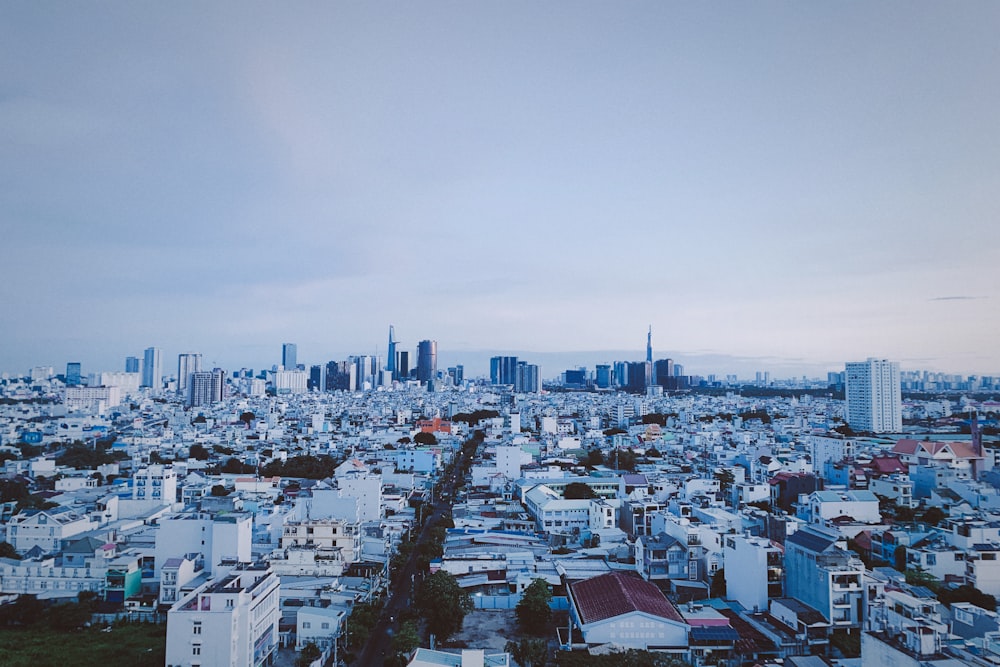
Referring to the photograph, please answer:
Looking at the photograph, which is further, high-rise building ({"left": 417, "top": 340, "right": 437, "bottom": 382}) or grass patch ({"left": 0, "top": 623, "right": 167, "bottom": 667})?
high-rise building ({"left": 417, "top": 340, "right": 437, "bottom": 382})

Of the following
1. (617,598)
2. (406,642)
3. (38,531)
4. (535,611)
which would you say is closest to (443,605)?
(406,642)

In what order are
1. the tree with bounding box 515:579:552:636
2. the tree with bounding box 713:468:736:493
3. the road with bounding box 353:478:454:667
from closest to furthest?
the road with bounding box 353:478:454:667
the tree with bounding box 515:579:552:636
the tree with bounding box 713:468:736:493

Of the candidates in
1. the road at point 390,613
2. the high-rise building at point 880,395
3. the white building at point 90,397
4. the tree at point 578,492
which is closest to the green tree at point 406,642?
the road at point 390,613

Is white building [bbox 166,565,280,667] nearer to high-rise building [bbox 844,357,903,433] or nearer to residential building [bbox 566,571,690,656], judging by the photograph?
residential building [bbox 566,571,690,656]

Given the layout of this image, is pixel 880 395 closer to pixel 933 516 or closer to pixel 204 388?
pixel 933 516

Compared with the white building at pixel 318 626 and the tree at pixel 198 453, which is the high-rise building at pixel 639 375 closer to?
the tree at pixel 198 453

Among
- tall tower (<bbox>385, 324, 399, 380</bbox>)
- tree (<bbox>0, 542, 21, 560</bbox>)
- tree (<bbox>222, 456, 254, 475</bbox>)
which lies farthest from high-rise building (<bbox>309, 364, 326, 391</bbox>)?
tree (<bbox>0, 542, 21, 560</bbox>)
